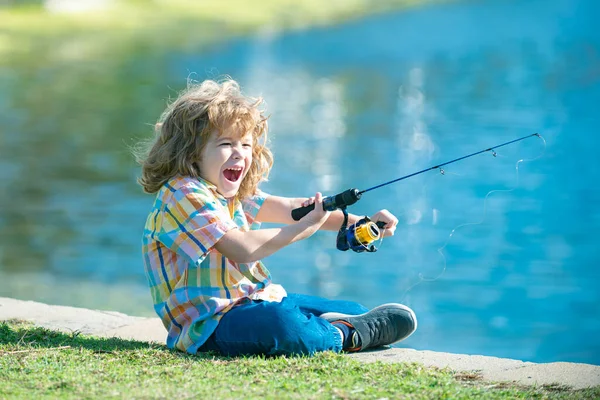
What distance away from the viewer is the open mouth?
356 centimetres

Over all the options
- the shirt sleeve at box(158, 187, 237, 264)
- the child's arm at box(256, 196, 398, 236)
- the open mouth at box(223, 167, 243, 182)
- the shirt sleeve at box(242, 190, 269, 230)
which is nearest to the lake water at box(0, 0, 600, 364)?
the child's arm at box(256, 196, 398, 236)

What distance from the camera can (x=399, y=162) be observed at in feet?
31.6

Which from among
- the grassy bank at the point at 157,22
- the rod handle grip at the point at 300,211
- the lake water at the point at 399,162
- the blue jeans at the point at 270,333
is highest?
the grassy bank at the point at 157,22

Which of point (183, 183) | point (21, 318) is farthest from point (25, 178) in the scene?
point (183, 183)

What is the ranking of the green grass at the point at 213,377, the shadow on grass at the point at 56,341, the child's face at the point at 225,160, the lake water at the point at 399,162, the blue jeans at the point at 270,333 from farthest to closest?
the lake water at the point at 399,162 → the child's face at the point at 225,160 → the shadow on grass at the point at 56,341 → the blue jeans at the point at 270,333 → the green grass at the point at 213,377

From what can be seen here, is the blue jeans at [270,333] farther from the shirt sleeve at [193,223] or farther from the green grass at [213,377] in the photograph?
the shirt sleeve at [193,223]

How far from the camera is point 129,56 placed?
57.6ft

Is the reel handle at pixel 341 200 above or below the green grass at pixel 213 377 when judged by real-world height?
above

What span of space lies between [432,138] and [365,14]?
26.3 ft

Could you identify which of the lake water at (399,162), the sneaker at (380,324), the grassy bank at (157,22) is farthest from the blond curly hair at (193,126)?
the grassy bank at (157,22)

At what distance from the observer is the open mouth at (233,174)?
3562mm

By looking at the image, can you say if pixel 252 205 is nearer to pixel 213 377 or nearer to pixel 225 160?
pixel 225 160

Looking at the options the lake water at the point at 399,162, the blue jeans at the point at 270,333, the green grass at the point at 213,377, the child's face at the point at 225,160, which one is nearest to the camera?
the green grass at the point at 213,377

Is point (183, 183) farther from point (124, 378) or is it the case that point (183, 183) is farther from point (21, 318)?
point (21, 318)
